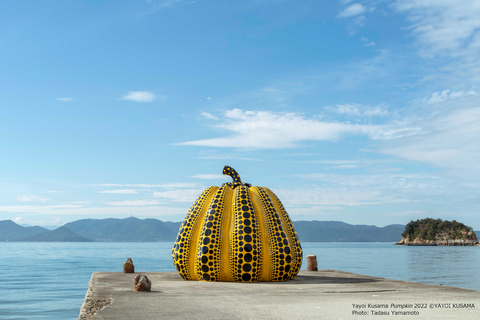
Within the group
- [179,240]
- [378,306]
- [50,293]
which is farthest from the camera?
[50,293]

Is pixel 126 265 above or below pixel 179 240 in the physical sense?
below

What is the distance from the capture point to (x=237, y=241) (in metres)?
14.3

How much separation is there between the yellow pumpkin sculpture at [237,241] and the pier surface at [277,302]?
1180 millimetres

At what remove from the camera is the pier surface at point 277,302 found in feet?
26.7

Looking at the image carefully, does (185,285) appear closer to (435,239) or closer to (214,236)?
(214,236)

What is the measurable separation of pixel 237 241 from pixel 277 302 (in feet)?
15.3

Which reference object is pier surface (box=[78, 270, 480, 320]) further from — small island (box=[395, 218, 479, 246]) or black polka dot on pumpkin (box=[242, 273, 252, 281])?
small island (box=[395, 218, 479, 246])

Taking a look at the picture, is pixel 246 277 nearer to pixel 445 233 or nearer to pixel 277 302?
pixel 277 302

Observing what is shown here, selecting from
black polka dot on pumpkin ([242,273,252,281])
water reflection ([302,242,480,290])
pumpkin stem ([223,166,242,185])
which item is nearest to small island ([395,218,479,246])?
water reflection ([302,242,480,290])

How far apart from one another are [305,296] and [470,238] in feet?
666

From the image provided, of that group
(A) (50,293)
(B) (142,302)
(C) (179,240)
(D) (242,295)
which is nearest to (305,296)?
(D) (242,295)

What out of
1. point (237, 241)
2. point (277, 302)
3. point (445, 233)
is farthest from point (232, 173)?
point (445, 233)

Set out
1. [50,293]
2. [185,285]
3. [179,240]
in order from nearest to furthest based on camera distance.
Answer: [185,285] → [179,240] → [50,293]

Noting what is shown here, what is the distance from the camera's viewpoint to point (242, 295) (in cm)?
1088
